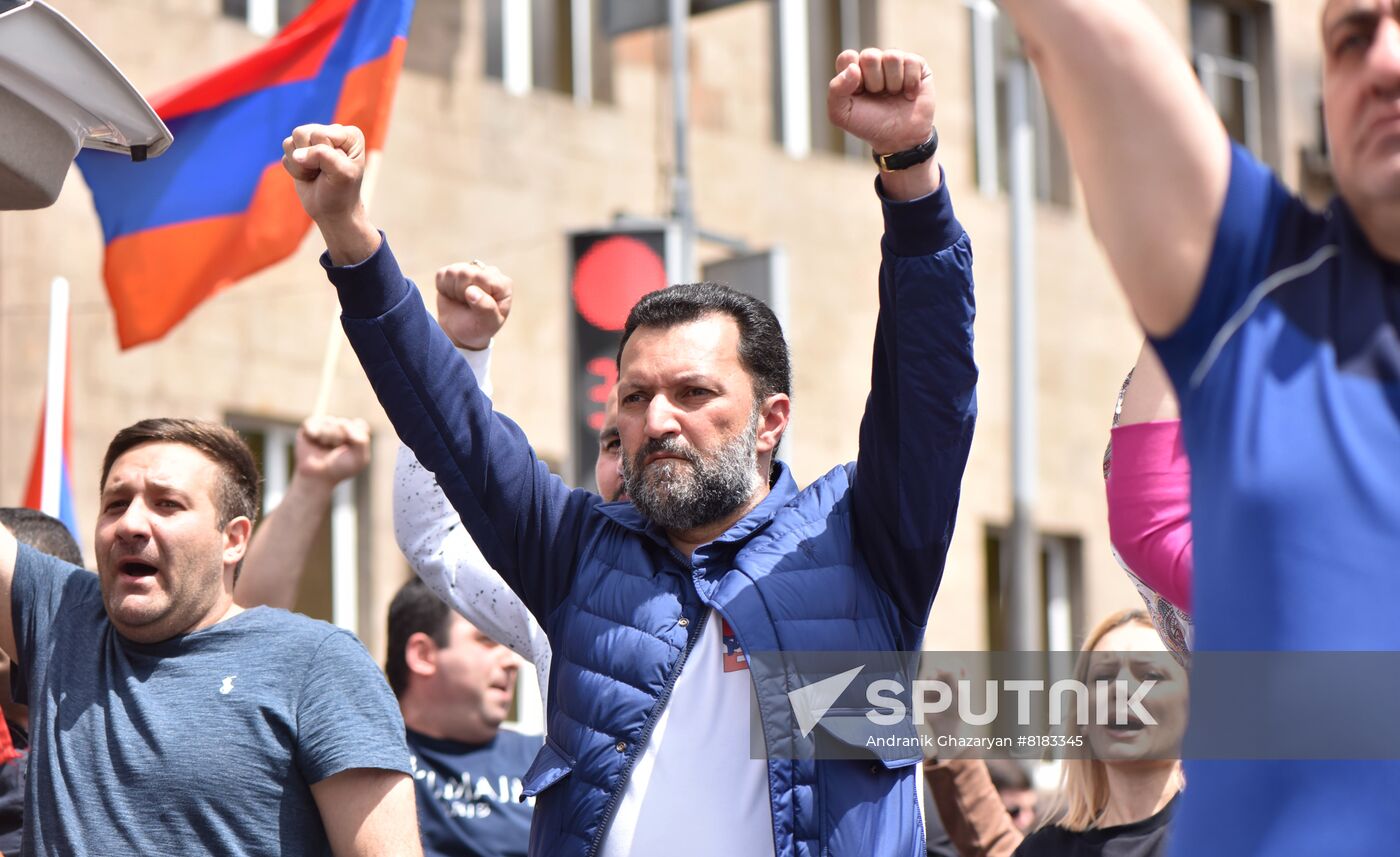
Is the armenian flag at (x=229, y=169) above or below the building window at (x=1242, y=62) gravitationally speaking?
below

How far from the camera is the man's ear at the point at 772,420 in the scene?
3.72 meters

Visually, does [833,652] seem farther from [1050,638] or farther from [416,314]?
[1050,638]

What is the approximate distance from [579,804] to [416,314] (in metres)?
0.82

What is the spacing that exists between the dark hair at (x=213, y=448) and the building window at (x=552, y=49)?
930 centimetres

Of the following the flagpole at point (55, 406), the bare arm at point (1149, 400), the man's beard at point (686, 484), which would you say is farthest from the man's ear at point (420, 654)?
the bare arm at point (1149, 400)

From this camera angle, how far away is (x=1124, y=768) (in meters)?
4.70

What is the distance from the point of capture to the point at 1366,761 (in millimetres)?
2025

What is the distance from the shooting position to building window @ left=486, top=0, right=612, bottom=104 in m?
13.4

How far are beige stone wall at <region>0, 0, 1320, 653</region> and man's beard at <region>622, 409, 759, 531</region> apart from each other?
7934 millimetres

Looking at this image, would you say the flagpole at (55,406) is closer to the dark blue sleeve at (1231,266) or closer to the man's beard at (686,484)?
the man's beard at (686,484)

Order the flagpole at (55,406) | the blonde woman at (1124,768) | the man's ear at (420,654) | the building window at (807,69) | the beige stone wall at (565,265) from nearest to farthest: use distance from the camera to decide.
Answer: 1. the blonde woman at (1124,768)
2. the man's ear at (420,654)
3. the flagpole at (55,406)
4. the beige stone wall at (565,265)
5. the building window at (807,69)

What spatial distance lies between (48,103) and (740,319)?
1246 mm

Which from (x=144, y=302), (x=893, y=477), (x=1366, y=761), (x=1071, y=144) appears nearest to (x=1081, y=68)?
(x=1071, y=144)

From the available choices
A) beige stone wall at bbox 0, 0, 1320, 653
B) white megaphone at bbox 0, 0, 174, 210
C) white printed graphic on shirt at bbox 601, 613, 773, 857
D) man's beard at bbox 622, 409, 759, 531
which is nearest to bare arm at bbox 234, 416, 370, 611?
man's beard at bbox 622, 409, 759, 531
